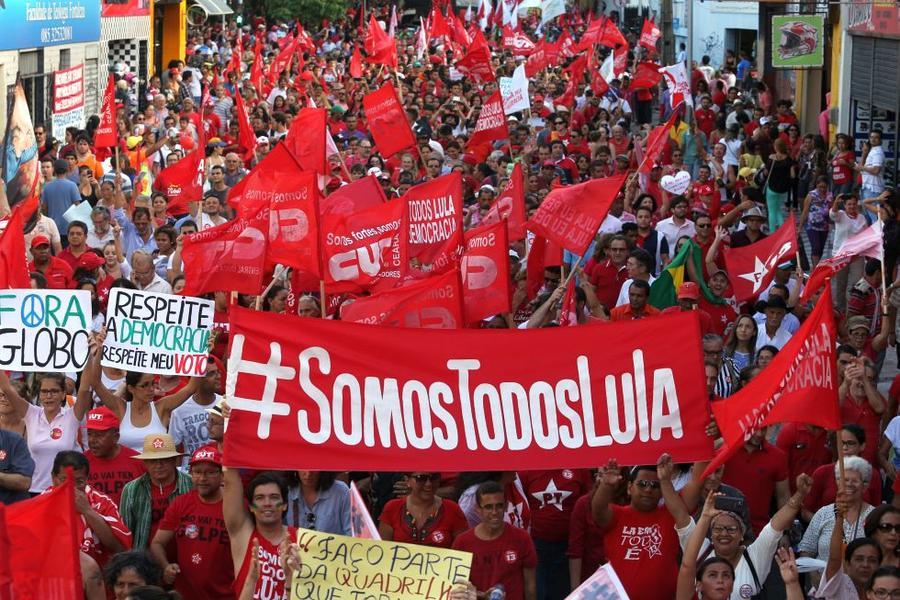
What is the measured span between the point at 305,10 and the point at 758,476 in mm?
50104

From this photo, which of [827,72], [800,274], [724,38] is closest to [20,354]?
[800,274]

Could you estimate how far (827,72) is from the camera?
29.2m

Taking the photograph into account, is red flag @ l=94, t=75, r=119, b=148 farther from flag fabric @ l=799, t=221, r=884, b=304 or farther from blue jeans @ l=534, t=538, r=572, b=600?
blue jeans @ l=534, t=538, r=572, b=600

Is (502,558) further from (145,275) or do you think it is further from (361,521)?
(145,275)

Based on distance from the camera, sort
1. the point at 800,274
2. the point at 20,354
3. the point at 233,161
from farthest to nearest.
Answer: the point at 233,161 → the point at 800,274 → the point at 20,354

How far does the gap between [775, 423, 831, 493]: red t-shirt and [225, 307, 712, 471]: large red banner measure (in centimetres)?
212

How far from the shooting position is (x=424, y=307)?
993cm

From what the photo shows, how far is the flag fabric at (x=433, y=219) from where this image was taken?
12656 millimetres

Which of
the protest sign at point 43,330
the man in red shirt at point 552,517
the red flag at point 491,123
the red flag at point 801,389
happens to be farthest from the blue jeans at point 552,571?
the red flag at point 491,123

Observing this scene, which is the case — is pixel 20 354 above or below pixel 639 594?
above

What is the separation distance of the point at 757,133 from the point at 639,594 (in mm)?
15203

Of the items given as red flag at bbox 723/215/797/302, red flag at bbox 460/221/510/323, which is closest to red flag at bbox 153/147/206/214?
red flag at bbox 460/221/510/323

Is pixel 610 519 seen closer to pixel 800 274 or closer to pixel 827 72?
pixel 800 274

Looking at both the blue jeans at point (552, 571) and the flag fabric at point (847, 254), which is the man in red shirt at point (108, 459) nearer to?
the blue jeans at point (552, 571)
